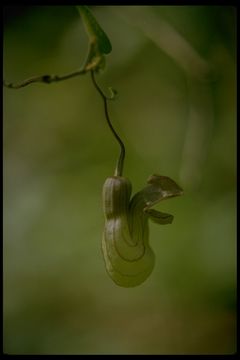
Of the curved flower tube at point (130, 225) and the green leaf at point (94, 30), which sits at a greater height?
the green leaf at point (94, 30)

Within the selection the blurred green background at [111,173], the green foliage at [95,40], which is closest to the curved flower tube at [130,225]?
the green foliage at [95,40]

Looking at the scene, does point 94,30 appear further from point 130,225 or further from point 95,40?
point 130,225

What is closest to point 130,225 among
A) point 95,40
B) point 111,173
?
point 95,40

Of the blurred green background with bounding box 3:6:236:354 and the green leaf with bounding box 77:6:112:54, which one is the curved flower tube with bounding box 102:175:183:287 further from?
the blurred green background with bounding box 3:6:236:354

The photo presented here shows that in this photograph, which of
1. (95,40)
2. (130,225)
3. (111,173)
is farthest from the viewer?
(111,173)

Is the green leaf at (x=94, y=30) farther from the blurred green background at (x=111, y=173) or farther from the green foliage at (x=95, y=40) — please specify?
the blurred green background at (x=111, y=173)

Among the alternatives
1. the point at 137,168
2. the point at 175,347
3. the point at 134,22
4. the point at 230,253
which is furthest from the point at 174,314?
the point at 134,22
